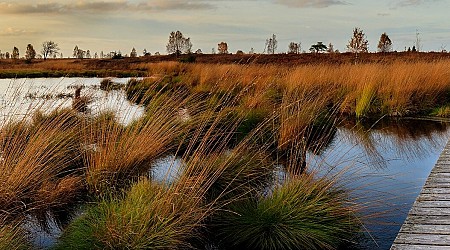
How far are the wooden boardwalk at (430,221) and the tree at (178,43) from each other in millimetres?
55447

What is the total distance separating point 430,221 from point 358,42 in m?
33.4

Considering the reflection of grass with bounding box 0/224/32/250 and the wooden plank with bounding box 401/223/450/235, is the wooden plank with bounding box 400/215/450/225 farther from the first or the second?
the reflection of grass with bounding box 0/224/32/250

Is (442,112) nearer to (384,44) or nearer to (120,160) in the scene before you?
(120,160)

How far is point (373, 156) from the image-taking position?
7.72 m

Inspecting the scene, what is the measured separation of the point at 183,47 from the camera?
60.3 meters

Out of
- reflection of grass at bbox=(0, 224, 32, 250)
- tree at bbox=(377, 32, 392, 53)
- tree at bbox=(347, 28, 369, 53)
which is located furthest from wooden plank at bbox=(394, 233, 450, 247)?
tree at bbox=(377, 32, 392, 53)

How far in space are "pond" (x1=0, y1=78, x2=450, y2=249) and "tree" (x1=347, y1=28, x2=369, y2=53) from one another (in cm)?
2454

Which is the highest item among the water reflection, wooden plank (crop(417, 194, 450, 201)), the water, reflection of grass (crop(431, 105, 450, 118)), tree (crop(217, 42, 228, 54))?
tree (crop(217, 42, 228, 54))

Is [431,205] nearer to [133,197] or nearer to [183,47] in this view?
[133,197]

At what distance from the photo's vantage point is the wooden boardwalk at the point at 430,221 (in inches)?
133

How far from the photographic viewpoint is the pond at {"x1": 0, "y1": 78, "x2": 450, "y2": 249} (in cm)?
474

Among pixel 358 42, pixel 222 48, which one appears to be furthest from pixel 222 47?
pixel 358 42

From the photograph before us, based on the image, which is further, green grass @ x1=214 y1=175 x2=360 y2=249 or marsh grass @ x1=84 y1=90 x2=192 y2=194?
marsh grass @ x1=84 y1=90 x2=192 y2=194

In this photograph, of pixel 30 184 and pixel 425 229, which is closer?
pixel 425 229
